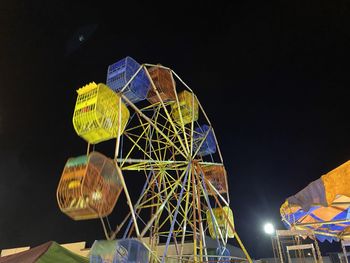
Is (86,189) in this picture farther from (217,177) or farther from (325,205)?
(217,177)

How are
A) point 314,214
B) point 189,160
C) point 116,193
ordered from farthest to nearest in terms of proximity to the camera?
point 189,160 < point 314,214 < point 116,193

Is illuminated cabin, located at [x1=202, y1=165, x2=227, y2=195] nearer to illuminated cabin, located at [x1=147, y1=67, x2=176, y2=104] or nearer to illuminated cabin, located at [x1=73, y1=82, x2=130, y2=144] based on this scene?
illuminated cabin, located at [x1=147, y1=67, x2=176, y2=104]

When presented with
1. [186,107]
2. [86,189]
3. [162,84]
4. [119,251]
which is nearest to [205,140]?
[186,107]

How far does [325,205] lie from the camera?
6594mm

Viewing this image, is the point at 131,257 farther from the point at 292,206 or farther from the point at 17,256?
the point at 292,206

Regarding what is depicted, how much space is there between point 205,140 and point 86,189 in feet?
26.9

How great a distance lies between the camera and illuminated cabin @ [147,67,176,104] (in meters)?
12.2

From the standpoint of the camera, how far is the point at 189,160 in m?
11.6

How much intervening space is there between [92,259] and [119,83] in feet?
19.4

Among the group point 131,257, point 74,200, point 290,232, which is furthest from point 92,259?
point 290,232

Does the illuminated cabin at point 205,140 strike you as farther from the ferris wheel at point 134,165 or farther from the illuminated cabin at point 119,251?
the illuminated cabin at point 119,251

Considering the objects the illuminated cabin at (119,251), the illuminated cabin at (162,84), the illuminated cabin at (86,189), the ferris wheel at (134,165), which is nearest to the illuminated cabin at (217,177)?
the ferris wheel at (134,165)

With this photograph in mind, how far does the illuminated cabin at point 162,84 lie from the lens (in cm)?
1217

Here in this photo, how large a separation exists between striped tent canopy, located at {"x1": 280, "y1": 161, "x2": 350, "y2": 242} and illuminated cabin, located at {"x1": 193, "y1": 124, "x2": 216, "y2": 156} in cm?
512
